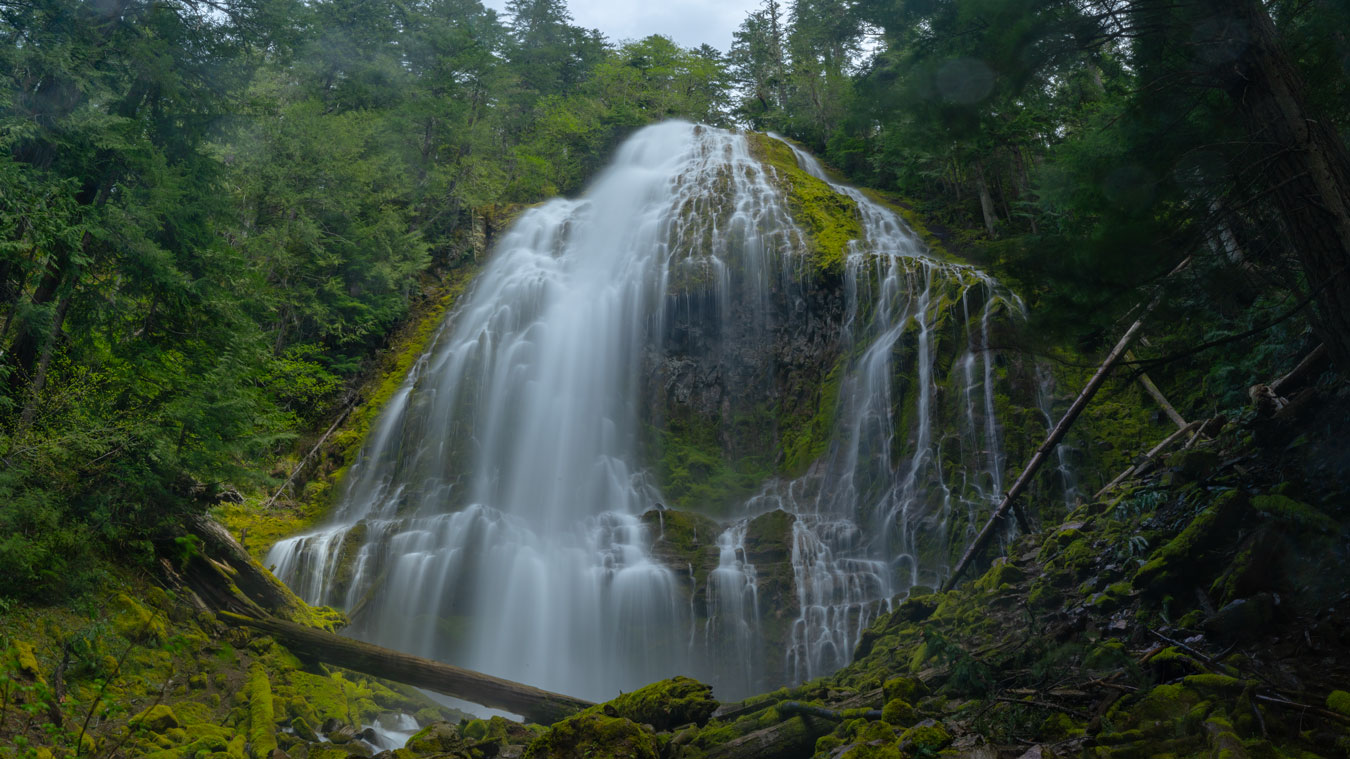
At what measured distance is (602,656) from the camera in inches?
513

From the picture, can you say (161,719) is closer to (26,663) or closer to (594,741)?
(26,663)

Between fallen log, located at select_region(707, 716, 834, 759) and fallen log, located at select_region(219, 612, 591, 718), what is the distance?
8.76ft

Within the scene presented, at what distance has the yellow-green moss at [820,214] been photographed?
1802cm

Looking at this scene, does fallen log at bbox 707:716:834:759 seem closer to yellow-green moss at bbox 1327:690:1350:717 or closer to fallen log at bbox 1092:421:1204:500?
yellow-green moss at bbox 1327:690:1350:717

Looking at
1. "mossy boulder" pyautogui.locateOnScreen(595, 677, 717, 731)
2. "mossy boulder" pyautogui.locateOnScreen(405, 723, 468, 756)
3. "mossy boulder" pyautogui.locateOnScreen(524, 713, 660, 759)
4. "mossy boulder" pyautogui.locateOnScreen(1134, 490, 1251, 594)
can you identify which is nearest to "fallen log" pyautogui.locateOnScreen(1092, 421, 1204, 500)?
"mossy boulder" pyautogui.locateOnScreen(1134, 490, 1251, 594)

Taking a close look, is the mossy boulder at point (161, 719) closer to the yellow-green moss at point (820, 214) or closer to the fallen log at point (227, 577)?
the fallen log at point (227, 577)

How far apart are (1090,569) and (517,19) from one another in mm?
42533

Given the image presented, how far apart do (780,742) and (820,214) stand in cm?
1673

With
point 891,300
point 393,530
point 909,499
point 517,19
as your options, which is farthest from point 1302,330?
point 517,19

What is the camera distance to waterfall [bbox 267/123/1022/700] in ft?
42.0

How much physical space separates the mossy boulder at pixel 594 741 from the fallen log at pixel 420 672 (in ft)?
7.71

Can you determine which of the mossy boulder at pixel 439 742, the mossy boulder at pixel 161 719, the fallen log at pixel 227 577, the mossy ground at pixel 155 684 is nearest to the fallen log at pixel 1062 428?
the mossy boulder at pixel 439 742

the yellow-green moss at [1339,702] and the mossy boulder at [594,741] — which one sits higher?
the yellow-green moss at [1339,702]

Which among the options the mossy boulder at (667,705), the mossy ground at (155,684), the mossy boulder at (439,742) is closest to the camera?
the mossy ground at (155,684)
